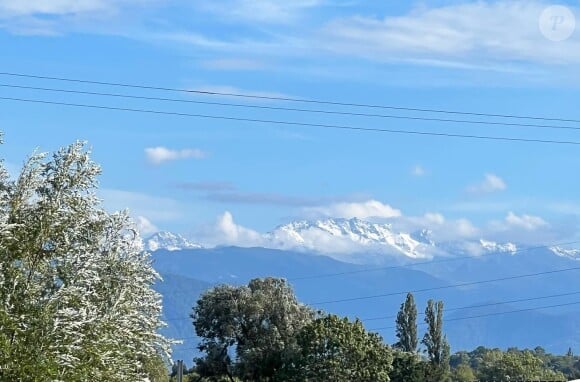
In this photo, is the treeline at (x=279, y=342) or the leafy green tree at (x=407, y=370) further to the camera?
the leafy green tree at (x=407, y=370)

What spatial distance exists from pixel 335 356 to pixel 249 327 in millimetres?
10018

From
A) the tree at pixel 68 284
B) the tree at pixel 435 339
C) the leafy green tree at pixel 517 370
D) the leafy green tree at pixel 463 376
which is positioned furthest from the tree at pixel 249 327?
the tree at pixel 68 284

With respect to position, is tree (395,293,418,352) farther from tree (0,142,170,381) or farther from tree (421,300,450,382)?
tree (0,142,170,381)

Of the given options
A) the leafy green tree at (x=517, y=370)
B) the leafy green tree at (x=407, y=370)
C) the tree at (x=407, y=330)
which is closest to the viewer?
the leafy green tree at (x=407, y=370)

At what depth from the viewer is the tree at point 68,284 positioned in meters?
29.4

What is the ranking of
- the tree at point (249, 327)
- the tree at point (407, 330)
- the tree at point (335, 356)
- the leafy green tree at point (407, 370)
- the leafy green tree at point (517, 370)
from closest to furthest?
the tree at point (335, 356) < the tree at point (249, 327) < the leafy green tree at point (407, 370) < the leafy green tree at point (517, 370) < the tree at point (407, 330)

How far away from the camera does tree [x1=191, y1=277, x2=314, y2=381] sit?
327 ft

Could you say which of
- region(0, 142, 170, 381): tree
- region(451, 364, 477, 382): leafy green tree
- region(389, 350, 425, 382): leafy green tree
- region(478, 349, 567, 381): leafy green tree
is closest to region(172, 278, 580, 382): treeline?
region(389, 350, 425, 382): leafy green tree

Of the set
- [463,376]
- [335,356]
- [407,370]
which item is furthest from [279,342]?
[463,376]

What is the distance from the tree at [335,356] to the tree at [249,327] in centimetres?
345

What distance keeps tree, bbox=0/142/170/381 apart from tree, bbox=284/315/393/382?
56.9m

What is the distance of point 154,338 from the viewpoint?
38875 millimetres

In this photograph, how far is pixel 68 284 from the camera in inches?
1241

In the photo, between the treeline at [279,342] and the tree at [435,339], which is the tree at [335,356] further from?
the tree at [435,339]
